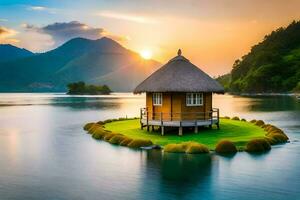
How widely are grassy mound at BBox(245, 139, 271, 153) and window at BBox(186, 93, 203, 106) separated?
8.22 meters

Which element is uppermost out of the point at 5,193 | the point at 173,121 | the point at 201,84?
the point at 201,84

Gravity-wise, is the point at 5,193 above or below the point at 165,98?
below

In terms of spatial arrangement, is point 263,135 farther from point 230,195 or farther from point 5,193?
point 5,193

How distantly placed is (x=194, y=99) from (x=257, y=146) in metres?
9.29

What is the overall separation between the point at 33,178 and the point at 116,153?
947 centimetres

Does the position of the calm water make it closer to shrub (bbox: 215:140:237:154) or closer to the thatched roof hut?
shrub (bbox: 215:140:237:154)

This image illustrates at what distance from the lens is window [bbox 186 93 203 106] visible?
40594mm

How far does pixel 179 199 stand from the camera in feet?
69.0

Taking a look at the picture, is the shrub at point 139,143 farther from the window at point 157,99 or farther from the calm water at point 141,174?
the window at point 157,99

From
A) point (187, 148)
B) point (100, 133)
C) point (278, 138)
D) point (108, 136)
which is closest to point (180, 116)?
point (187, 148)

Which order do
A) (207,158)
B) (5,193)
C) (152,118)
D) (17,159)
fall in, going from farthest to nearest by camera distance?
(152,118) < (17,159) < (207,158) < (5,193)

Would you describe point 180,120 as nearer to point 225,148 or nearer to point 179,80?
point 179,80

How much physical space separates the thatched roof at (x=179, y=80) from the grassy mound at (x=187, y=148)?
7.36 meters

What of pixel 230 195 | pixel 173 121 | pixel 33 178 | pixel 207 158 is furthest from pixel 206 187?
pixel 173 121
